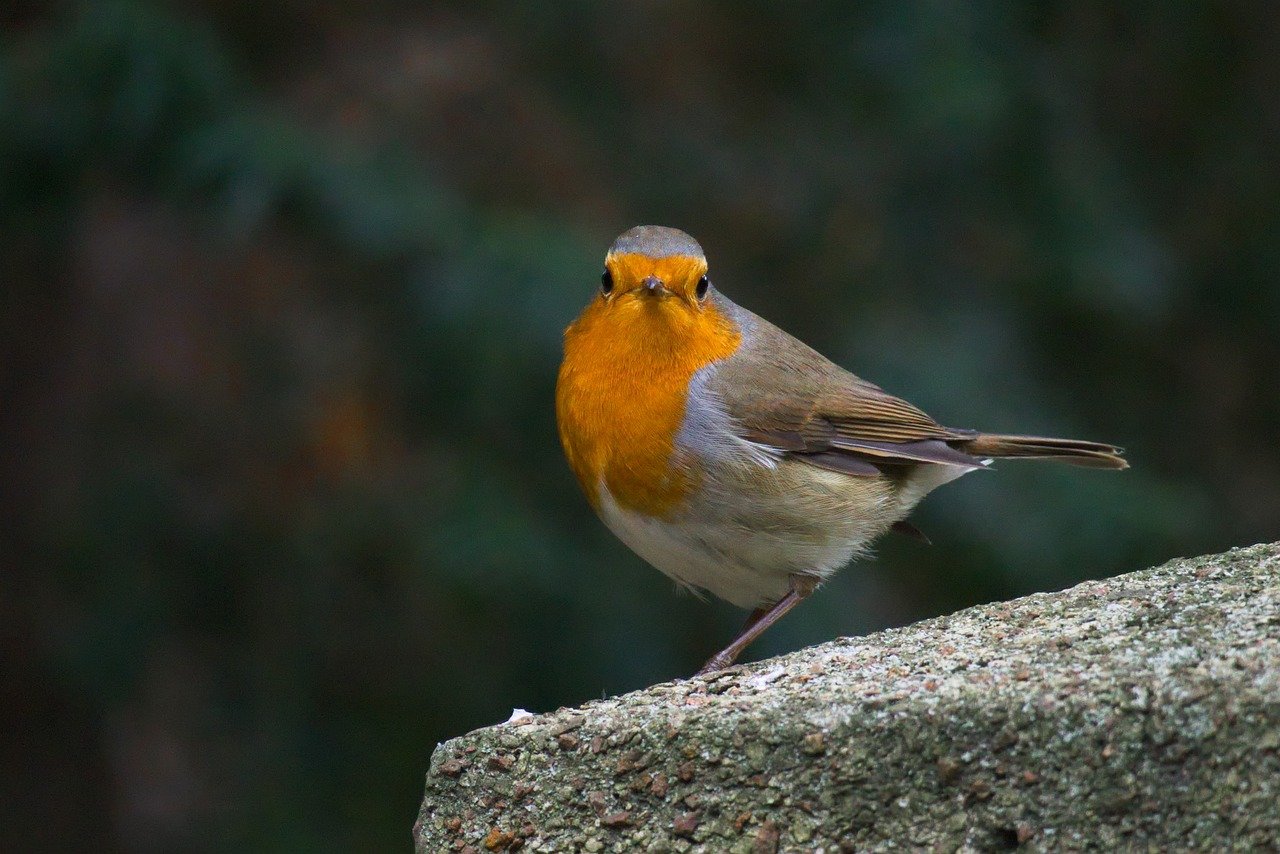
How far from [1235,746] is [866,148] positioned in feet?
12.5

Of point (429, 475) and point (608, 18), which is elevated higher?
point (608, 18)

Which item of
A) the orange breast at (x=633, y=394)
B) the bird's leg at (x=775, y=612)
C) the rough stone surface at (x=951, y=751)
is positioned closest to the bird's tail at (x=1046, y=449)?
the bird's leg at (x=775, y=612)

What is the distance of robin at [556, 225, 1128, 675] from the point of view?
3.50 m

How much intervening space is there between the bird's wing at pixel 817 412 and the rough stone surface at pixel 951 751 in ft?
4.51

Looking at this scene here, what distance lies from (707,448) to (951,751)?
5.49 feet

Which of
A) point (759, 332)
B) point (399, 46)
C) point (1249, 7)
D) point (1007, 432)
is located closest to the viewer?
point (759, 332)

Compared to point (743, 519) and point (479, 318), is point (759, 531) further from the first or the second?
point (479, 318)

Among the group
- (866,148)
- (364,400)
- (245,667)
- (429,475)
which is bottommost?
(245,667)

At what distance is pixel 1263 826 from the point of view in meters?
1.71

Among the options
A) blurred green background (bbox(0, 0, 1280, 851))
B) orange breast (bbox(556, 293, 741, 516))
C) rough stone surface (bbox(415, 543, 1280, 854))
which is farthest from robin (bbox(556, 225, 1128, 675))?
rough stone surface (bbox(415, 543, 1280, 854))

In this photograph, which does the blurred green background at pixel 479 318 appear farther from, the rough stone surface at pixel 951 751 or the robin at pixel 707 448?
the rough stone surface at pixel 951 751

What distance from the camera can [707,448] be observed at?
352 cm

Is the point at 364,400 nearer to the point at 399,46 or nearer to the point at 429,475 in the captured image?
the point at 429,475

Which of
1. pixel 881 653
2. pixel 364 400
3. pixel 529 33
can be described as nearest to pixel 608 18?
pixel 529 33
